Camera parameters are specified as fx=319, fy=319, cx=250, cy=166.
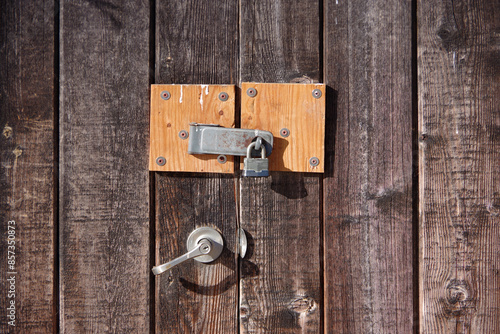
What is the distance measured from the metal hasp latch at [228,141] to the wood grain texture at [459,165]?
364 mm

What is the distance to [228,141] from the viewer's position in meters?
0.68

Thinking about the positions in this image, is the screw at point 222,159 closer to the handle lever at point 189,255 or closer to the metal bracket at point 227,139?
the metal bracket at point 227,139

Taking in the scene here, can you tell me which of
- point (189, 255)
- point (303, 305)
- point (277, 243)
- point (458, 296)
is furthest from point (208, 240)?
point (458, 296)

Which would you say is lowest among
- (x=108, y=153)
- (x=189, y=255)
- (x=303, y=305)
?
(x=303, y=305)

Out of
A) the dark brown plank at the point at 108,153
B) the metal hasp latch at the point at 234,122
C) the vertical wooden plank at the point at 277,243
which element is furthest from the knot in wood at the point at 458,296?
the dark brown plank at the point at 108,153

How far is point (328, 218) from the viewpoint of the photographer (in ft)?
2.41

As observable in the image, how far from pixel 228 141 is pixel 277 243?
26 centimetres

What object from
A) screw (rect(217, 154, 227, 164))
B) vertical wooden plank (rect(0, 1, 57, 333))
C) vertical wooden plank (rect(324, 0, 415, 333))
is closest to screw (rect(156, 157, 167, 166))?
screw (rect(217, 154, 227, 164))

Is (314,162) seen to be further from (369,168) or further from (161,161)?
(161,161)

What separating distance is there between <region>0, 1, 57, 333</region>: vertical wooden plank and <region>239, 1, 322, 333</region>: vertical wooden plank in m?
0.45

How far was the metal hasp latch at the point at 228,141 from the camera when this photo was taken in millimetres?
677

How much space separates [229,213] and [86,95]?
0.43 meters

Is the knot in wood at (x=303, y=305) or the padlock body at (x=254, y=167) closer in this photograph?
the padlock body at (x=254, y=167)

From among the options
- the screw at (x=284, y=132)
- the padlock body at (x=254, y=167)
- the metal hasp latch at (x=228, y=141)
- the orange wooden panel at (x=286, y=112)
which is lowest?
the padlock body at (x=254, y=167)
